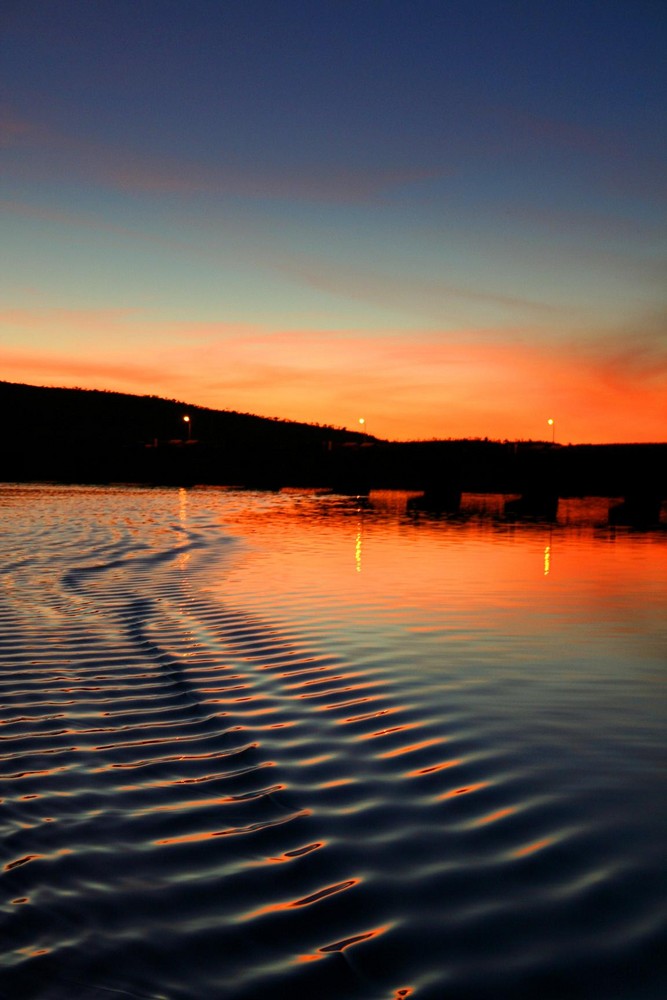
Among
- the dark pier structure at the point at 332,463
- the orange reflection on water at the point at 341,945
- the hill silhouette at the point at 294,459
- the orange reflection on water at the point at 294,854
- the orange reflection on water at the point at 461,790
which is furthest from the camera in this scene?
the hill silhouette at the point at 294,459

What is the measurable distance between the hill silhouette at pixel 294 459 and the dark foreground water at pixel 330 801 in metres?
39.0

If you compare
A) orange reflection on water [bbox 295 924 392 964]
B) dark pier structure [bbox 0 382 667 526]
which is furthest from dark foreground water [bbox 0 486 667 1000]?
dark pier structure [bbox 0 382 667 526]

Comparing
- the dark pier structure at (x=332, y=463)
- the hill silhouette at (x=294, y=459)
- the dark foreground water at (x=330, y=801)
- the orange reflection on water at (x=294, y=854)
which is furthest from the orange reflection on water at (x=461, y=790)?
the hill silhouette at (x=294, y=459)

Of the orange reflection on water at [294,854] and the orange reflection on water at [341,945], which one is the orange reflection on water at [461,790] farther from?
the orange reflection on water at [341,945]

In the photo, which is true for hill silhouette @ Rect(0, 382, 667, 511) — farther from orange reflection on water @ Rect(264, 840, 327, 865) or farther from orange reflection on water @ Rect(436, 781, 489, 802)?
orange reflection on water @ Rect(264, 840, 327, 865)

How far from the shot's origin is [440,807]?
6539 mm

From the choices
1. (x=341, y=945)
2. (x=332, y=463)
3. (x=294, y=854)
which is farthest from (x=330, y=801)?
(x=332, y=463)

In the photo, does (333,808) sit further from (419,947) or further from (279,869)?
(419,947)

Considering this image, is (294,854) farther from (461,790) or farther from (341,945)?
(461,790)

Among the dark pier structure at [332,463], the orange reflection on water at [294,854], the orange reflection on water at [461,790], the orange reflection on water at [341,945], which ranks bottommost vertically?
the orange reflection on water at [341,945]

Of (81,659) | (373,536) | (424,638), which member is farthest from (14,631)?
(373,536)

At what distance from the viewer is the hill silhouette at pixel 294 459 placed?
5441 cm

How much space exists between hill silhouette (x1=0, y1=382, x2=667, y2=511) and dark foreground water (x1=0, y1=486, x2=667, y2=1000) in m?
39.0

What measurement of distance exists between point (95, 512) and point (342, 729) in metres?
35.6
